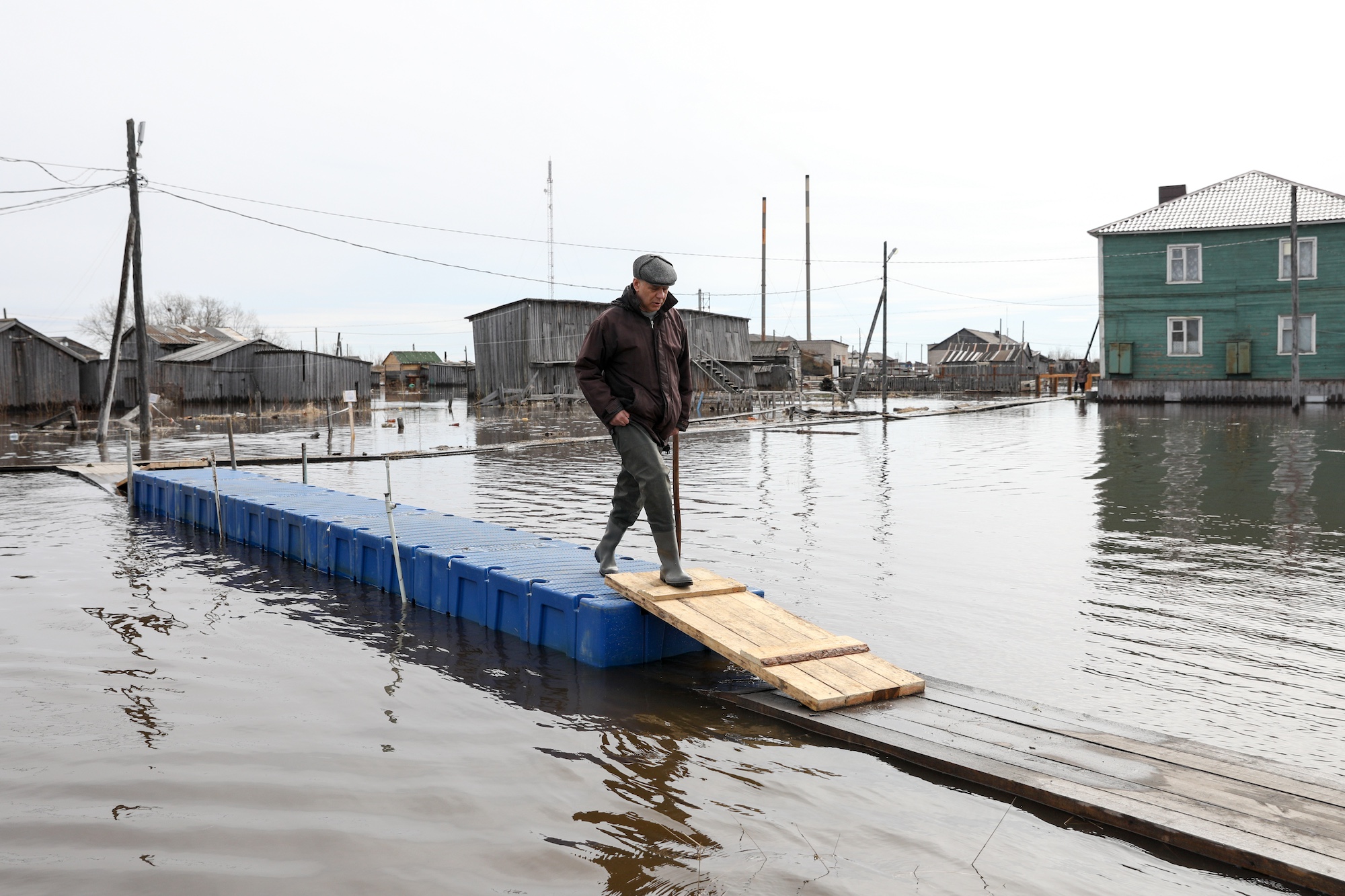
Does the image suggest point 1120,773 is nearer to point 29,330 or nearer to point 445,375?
point 29,330

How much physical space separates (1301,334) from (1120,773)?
40.3 m

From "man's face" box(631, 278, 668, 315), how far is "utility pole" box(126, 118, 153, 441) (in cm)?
2539

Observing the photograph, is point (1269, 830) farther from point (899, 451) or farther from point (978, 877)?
point (899, 451)

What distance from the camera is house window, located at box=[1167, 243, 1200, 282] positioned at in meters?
39.6

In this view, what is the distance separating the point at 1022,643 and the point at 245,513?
892 cm

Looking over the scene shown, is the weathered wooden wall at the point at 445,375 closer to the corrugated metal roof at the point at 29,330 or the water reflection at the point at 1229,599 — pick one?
the corrugated metal roof at the point at 29,330

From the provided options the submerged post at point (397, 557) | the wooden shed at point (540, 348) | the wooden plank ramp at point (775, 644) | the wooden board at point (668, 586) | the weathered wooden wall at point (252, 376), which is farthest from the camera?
the weathered wooden wall at point (252, 376)

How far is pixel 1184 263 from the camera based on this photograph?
39.7 meters

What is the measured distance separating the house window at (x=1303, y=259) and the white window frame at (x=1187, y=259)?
2.62m

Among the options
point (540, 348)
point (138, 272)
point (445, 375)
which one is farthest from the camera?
point (445, 375)

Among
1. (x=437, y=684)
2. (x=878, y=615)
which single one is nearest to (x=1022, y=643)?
(x=878, y=615)

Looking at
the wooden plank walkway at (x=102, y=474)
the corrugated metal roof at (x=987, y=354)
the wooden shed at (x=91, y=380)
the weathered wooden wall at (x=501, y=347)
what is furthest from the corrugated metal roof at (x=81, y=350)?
the corrugated metal roof at (x=987, y=354)

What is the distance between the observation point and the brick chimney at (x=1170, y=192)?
4381 cm

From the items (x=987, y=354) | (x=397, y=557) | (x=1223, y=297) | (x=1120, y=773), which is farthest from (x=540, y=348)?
(x=987, y=354)
